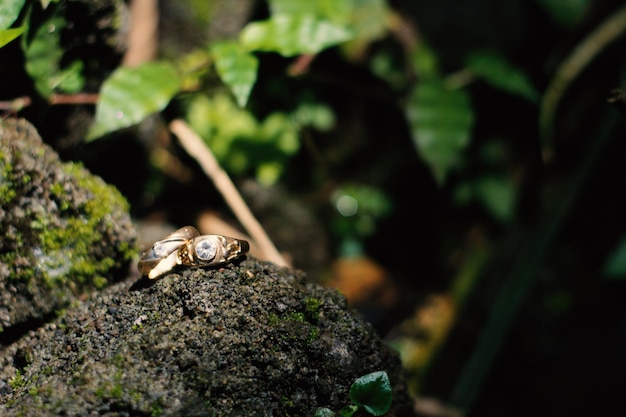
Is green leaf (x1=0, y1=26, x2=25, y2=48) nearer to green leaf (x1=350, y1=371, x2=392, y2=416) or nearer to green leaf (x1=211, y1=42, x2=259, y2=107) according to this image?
green leaf (x1=211, y1=42, x2=259, y2=107)

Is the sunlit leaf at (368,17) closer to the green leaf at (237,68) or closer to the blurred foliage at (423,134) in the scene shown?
the blurred foliage at (423,134)

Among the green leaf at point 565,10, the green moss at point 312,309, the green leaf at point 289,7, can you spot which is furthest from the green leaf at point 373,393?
the green leaf at point 565,10

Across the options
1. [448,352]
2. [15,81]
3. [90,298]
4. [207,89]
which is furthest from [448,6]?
[90,298]

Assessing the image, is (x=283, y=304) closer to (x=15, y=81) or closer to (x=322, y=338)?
(x=322, y=338)

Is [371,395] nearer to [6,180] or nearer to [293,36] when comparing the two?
[6,180]

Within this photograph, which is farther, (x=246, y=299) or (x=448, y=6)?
(x=448, y=6)

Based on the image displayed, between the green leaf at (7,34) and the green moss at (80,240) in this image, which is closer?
the green leaf at (7,34)
